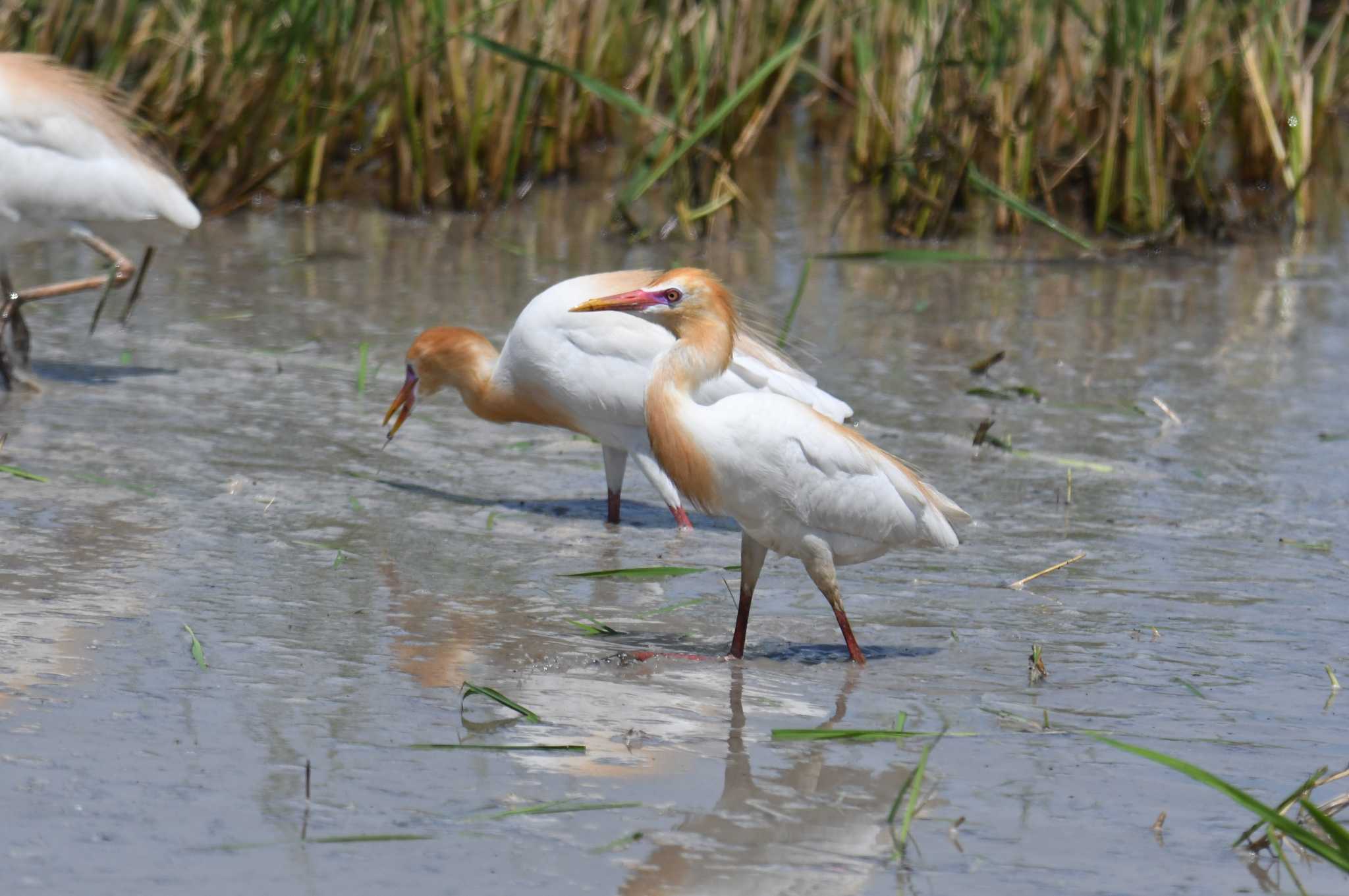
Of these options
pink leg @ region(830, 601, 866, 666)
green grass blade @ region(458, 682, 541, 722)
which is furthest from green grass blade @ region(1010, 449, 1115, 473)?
green grass blade @ region(458, 682, 541, 722)

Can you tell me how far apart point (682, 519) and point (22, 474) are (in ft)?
6.34

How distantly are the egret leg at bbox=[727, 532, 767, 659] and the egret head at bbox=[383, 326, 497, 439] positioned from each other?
194cm

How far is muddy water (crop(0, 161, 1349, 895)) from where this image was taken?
3.01m

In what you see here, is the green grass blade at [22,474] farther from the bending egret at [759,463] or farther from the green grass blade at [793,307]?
the green grass blade at [793,307]

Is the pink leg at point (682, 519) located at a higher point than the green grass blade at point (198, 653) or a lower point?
lower

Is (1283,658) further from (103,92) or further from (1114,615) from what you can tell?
(103,92)

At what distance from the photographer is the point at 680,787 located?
10.7 feet

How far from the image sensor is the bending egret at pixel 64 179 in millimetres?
6809

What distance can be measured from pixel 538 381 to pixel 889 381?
2.04 m

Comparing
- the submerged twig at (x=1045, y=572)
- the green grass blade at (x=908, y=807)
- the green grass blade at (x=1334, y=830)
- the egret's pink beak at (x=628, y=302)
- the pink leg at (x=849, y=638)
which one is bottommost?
the submerged twig at (x=1045, y=572)

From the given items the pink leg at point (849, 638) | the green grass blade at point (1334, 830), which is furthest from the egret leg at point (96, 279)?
the green grass blade at point (1334, 830)

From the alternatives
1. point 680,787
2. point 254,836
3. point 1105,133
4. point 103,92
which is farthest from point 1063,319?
point 254,836

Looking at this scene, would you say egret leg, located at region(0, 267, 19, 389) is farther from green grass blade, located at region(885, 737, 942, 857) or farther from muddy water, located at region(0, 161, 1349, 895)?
green grass blade, located at region(885, 737, 942, 857)

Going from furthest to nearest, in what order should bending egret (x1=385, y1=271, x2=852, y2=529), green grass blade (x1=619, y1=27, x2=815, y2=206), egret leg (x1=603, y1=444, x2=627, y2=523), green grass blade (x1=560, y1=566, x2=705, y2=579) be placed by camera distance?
green grass blade (x1=619, y1=27, x2=815, y2=206), egret leg (x1=603, y1=444, x2=627, y2=523), bending egret (x1=385, y1=271, x2=852, y2=529), green grass blade (x1=560, y1=566, x2=705, y2=579)
